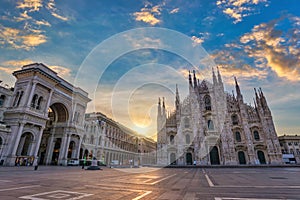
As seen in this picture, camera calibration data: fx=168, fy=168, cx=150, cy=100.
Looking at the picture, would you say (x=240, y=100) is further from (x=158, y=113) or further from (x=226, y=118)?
(x=158, y=113)

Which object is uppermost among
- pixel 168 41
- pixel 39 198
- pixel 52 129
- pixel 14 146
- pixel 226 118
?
pixel 168 41

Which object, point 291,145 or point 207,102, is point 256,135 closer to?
point 207,102

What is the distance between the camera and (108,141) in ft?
172

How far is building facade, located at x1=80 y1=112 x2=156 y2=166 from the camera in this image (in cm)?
4656

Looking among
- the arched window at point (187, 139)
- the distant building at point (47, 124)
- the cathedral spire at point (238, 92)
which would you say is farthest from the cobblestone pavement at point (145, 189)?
the cathedral spire at point (238, 92)

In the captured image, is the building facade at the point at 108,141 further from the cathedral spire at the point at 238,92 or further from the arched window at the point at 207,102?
the cathedral spire at the point at 238,92


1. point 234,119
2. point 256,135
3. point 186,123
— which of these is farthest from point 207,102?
point 256,135

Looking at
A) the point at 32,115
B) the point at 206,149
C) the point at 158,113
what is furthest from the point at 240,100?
the point at 32,115

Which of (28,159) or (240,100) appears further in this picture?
(240,100)

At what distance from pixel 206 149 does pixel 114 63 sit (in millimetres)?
30479

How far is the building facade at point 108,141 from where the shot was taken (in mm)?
46562

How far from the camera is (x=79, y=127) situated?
3959 cm

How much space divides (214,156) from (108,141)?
3090cm

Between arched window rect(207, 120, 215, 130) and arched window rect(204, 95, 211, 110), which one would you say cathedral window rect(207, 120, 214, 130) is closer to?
arched window rect(207, 120, 215, 130)
